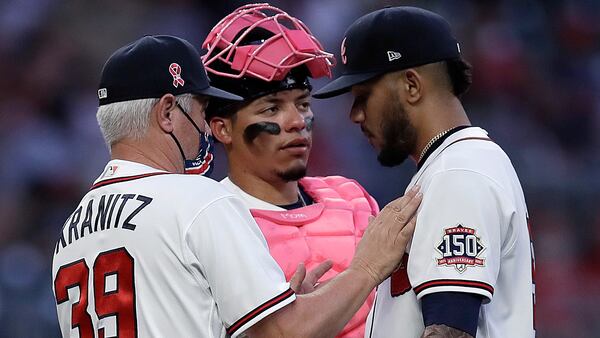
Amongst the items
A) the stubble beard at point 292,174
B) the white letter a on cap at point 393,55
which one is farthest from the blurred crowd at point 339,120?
the white letter a on cap at point 393,55

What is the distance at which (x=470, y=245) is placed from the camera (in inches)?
107

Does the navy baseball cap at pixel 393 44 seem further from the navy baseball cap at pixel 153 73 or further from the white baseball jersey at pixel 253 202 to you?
the white baseball jersey at pixel 253 202

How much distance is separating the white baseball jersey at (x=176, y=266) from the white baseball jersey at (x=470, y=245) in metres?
0.35

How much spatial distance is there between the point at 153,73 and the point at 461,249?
1.07 meters

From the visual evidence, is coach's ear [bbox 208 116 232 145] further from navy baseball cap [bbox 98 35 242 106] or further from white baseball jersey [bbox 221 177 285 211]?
navy baseball cap [bbox 98 35 242 106]

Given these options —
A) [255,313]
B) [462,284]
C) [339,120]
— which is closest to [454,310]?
[462,284]

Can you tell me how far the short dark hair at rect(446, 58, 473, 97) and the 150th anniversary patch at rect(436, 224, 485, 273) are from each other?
54 centimetres

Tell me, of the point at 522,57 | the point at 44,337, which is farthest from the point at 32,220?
the point at 522,57

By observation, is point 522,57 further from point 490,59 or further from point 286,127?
point 286,127

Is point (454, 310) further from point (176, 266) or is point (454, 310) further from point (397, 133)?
point (176, 266)

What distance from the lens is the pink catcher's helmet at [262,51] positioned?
379cm

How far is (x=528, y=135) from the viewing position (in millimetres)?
8516

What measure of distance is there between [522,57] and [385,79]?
242 inches

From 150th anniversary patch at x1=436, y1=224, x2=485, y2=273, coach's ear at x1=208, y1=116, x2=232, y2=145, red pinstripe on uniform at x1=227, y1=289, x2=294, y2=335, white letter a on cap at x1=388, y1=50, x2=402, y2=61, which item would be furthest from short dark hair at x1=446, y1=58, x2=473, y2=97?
coach's ear at x1=208, y1=116, x2=232, y2=145
